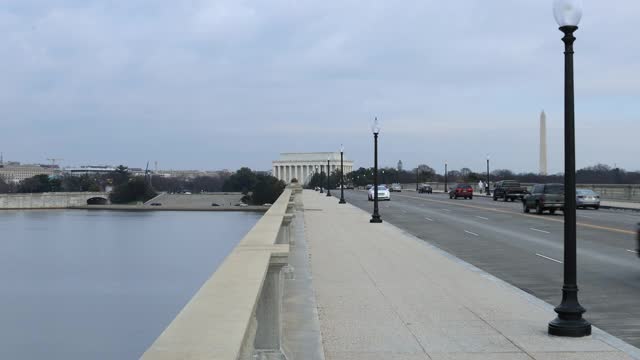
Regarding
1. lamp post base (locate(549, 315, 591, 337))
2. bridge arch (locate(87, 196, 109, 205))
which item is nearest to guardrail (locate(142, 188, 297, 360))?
lamp post base (locate(549, 315, 591, 337))

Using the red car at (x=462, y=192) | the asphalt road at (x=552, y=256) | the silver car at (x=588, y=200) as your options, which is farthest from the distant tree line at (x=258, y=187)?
the asphalt road at (x=552, y=256)

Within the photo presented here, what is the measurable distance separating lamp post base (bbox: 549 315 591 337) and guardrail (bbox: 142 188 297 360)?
356cm

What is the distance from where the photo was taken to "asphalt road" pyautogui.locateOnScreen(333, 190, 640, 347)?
36.5 feet

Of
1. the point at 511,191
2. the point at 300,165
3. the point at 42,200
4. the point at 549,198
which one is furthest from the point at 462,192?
the point at 42,200

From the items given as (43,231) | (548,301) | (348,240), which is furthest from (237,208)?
(548,301)

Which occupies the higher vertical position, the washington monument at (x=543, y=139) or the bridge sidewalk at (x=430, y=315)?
the washington monument at (x=543, y=139)

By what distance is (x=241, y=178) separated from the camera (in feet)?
619

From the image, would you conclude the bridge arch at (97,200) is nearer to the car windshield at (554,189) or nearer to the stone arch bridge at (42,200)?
the stone arch bridge at (42,200)

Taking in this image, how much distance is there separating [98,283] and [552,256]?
138 feet

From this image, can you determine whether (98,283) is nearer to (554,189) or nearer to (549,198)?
(549,198)

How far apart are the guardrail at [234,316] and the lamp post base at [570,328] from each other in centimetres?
356

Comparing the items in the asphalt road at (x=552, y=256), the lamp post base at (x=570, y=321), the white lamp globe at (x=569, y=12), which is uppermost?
the white lamp globe at (x=569, y=12)

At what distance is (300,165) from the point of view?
188m

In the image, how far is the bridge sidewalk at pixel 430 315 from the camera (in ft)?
25.8
